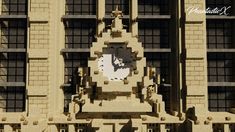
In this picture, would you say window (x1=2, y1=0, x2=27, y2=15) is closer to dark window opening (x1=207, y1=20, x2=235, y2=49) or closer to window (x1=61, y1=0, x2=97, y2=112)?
window (x1=61, y1=0, x2=97, y2=112)

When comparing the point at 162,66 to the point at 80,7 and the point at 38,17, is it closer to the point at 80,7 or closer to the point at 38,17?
the point at 80,7

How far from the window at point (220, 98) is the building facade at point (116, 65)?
0.06 m

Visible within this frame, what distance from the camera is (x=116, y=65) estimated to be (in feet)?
65.1

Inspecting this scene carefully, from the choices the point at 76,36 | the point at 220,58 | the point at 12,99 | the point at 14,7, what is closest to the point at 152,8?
the point at 76,36

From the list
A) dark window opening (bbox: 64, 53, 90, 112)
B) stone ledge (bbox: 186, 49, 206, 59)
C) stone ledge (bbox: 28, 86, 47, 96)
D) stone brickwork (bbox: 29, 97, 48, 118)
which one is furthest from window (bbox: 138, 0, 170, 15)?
stone brickwork (bbox: 29, 97, 48, 118)

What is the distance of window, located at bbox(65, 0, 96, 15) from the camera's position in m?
21.7

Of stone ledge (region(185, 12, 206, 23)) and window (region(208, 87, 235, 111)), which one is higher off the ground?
stone ledge (region(185, 12, 206, 23))

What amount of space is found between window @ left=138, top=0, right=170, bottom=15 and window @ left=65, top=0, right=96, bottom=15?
9.66ft

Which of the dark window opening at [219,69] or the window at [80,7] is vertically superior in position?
the window at [80,7]

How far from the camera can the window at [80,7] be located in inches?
856

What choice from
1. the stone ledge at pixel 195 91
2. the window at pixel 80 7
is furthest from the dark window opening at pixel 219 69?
the window at pixel 80 7

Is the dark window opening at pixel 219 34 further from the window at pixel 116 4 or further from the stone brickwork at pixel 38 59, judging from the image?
the stone brickwork at pixel 38 59

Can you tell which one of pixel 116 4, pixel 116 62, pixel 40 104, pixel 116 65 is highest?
pixel 116 4

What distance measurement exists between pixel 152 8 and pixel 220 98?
22.7 feet
